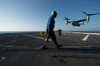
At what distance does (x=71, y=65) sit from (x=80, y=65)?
286mm

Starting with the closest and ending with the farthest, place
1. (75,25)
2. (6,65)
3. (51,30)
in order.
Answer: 1. (6,65)
2. (51,30)
3. (75,25)

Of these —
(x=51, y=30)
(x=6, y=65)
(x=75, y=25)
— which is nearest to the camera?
(x=6, y=65)

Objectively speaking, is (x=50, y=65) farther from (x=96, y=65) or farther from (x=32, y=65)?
(x=96, y=65)

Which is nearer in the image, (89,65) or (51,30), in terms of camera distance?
(89,65)

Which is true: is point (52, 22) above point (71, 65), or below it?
above

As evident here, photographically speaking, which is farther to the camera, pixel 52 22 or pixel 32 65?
pixel 52 22

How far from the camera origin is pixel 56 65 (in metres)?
1.75

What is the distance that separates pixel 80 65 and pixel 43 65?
3.94 ft

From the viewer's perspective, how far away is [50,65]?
5.72ft

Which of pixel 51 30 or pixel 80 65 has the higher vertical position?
pixel 51 30

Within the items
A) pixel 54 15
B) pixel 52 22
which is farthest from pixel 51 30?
pixel 54 15

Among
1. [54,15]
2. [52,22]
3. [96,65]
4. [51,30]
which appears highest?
[54,15]

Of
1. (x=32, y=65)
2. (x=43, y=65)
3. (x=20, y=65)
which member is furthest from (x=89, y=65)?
(x=20, y=65)

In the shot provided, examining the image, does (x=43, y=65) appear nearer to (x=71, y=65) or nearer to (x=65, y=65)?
(x=65, y=65)
